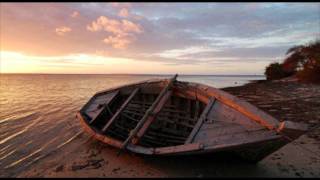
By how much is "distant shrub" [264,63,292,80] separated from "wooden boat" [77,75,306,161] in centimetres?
3581

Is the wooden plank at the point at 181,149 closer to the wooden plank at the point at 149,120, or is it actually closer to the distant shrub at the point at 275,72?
the wooden plank at the point at 149,120

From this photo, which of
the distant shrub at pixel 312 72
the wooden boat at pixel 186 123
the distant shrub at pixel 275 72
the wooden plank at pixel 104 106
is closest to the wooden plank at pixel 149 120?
the wooden boat at pixel 186 123

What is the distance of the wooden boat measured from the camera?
452cm

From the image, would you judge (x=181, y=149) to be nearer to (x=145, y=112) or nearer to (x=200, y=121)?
(x=200, y=121)

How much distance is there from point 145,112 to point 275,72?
37.2 metres

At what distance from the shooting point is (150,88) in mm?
8055

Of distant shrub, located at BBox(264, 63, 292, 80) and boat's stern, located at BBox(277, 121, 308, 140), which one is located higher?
distant shrub, located at BBox(264, 63, 292, 80)

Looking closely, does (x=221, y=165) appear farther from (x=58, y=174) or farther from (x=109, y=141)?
(x=58, y=174)

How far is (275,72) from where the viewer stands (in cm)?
4003

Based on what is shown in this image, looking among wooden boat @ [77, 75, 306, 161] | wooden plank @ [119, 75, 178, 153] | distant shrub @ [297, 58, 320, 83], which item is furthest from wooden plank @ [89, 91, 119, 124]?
distant shrub @ [297, 58, 320, 83]

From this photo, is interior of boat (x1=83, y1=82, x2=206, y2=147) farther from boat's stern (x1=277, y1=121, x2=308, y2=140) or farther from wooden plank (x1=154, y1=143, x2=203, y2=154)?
boat's stern (x1=277, y1=121, x2=308, y2=140)

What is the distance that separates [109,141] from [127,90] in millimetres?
2526

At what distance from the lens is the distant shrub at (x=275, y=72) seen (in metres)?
39.1

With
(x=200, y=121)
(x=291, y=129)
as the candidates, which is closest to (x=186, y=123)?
(x=200, y=121)
